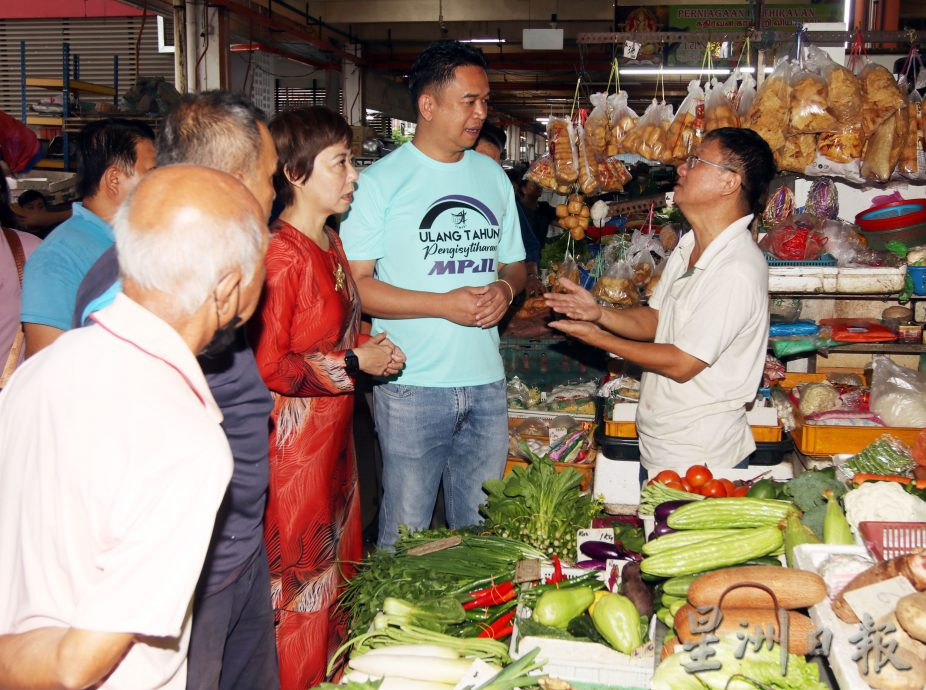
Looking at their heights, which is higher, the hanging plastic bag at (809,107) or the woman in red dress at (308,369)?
the hanging plastic bag at (809,107)

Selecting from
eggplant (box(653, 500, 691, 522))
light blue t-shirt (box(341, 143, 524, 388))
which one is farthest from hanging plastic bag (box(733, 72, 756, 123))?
eggplant (box(653, 500, 691, 522))

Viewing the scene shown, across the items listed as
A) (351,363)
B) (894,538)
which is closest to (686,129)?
(351,363)

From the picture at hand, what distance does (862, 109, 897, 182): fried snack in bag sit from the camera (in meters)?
4.05

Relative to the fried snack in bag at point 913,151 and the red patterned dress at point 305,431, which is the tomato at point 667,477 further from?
the fried snack in bag at point 913,151

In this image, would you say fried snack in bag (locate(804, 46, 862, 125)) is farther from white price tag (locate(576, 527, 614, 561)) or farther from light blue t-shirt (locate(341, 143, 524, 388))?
white price tag (locate(576, 527, 614, 561))

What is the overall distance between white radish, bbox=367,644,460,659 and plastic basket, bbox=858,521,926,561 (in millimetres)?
1029

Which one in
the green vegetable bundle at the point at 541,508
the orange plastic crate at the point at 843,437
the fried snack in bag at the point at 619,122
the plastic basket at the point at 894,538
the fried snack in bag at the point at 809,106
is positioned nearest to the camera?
the plastic basket at the point at 894,538

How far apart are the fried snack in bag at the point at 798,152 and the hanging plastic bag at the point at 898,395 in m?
1.02

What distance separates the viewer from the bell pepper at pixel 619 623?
205 centimetres

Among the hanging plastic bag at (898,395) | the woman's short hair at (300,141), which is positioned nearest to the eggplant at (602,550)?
the woman's short hair at (300,141)

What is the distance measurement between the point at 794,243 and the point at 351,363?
2.55m

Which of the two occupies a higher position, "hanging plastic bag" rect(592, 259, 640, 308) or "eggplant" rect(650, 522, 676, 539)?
"hanging plastic bag" rect(592, 259, 640, 308)

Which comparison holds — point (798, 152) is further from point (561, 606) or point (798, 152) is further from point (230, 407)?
point (230, 407)

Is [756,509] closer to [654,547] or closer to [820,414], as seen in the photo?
[654,547]
